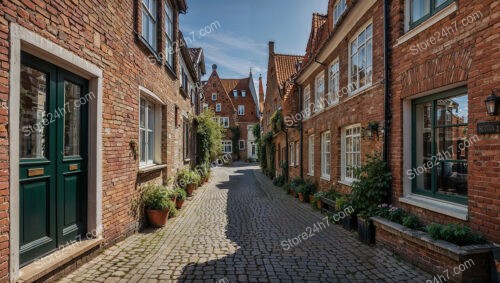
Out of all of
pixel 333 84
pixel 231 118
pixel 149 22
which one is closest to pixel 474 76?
pixel 333 84

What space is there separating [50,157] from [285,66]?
1846 centimetres

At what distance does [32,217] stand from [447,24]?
259 inches

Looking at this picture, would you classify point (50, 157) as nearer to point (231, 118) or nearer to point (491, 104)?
point (491, 104)

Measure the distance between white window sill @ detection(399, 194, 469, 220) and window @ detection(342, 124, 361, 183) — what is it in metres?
2.62

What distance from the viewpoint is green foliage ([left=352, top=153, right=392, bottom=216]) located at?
6.00 metres

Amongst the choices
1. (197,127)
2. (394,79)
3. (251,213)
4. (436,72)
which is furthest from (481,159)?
(197,127)

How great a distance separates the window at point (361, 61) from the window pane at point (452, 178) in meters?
2.88

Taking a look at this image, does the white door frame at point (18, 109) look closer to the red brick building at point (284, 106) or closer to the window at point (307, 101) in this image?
the window at point (307, 101)

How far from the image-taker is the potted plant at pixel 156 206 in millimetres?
6910

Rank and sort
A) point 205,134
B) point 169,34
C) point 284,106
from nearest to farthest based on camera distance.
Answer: point 169,34, point 284,106, point 205,134

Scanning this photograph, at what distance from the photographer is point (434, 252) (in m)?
4.06

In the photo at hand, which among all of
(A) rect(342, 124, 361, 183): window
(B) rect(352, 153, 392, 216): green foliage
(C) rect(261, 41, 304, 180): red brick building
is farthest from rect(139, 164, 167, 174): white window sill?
(C) rect(261, 41, 304, 180): red brick building

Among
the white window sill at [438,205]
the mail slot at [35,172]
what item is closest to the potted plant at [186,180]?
the mail slot at [35,172]

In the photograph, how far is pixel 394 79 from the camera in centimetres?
595
